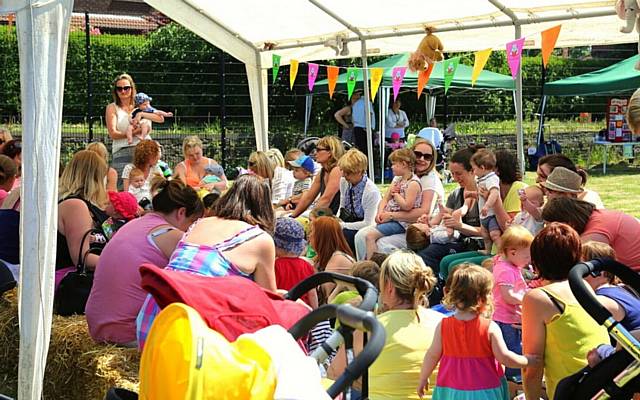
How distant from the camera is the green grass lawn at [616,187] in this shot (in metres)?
12.7

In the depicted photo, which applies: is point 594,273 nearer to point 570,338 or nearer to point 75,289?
point 570,338

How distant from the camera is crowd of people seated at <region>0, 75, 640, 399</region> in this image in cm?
377

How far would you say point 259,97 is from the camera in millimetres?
10242

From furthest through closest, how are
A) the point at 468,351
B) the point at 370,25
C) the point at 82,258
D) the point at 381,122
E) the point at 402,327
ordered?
1. the point at 381,122
2. the point at 370,25
3. the point at 82,258
4. the point at 402,327
5. the point at 468,351

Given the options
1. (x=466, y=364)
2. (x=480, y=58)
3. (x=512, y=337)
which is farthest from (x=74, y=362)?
(x=480, y=58)

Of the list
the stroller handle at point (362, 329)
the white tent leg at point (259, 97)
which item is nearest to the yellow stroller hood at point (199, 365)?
the stroller handle at point (362, 329)

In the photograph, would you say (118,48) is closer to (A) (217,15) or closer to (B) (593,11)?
(A) (217,15)

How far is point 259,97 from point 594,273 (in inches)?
291

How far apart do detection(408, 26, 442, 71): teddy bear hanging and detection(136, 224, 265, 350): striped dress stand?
174 inches

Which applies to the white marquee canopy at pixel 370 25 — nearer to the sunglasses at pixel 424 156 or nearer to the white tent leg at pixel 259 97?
the white tent leg at pixel 259 97

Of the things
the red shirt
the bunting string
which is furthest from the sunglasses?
the red shirt

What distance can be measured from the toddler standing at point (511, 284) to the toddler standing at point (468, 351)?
935mm

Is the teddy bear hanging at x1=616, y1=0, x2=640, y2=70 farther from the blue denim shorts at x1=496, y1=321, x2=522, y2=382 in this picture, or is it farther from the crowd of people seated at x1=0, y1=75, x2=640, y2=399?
the blue denim shorts at x1=496, y1=321, x2=522, y2=382

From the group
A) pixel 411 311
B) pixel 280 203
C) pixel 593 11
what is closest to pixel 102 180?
pixel 411 311
